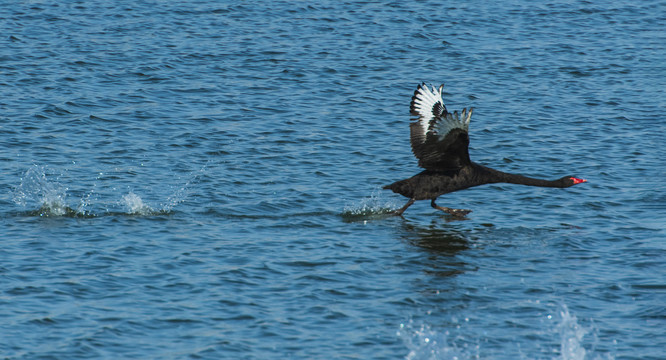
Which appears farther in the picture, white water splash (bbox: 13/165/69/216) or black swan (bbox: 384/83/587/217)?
white water splash (bbox: 13/165/69/216)

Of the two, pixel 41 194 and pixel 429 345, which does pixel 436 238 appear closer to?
pixel 429 345

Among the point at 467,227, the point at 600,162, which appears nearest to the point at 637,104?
the point at 600,162

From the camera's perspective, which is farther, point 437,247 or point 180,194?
point 180,194

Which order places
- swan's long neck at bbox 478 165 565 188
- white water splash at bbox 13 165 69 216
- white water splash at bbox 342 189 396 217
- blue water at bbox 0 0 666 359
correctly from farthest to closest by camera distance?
1. white water splash at bbox 342 189 396 217
2. swan's long neck at bbox 478 165 565 188
3. white water splash at bbox 13 165 69 216
4. blue water at bbox 0 0 666 359

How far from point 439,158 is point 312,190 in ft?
7.45

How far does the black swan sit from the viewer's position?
40.8 ft

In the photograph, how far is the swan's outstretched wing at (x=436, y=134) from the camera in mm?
12344

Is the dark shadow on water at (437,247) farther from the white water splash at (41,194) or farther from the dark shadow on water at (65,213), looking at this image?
the white water splash at (41,194)

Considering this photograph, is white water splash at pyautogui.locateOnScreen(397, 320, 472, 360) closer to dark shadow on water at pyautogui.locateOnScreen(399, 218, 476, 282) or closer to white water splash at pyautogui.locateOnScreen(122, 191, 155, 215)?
dark shadow on water at pyautogui.locateOnScreen(399, 218, 476, 282)

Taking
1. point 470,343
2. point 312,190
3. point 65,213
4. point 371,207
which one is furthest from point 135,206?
point 470,343

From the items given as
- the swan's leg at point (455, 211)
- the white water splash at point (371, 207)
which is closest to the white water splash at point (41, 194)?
the white water splash at point (371, 207)

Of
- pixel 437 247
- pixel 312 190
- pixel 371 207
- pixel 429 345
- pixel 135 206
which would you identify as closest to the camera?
pixel 429 345

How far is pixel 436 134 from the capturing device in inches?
494

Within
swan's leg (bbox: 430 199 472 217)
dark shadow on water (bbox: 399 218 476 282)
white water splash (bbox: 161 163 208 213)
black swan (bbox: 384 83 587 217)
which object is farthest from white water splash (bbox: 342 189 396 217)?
white water splash (bbox: 161 163 208 213)
